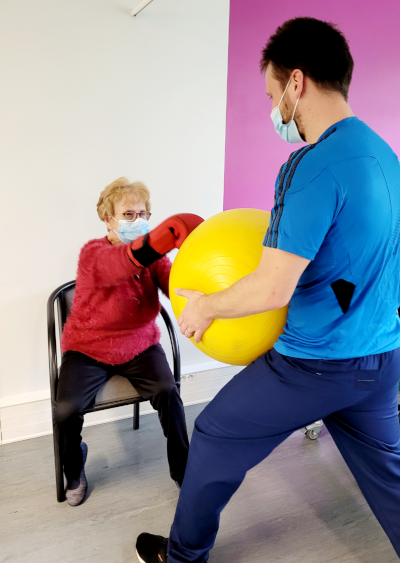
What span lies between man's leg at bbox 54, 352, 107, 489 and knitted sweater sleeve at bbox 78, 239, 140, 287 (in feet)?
1.09

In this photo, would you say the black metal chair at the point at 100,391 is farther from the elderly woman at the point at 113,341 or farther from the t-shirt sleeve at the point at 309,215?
the t-shirt sleeve at the point at 309,215

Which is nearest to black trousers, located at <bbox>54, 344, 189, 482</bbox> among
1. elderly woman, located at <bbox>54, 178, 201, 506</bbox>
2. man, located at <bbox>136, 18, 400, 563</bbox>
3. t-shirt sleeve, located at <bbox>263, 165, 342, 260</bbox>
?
elderly woman, located at <bbox>54, 178, 201, 506</bbox>

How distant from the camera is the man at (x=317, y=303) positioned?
0.92 m

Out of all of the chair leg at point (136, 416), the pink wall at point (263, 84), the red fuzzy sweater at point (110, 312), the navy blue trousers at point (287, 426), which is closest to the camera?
the navy blue trousers at point (287, 426)

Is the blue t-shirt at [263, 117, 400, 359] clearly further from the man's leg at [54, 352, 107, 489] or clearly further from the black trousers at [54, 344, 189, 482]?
the man's leg at [54, 352, 107, 489]

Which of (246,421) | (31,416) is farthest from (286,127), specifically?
(31,416)

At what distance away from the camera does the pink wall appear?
234 centimetres

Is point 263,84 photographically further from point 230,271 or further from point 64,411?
point 64,411

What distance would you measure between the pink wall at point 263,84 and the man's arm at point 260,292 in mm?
1477

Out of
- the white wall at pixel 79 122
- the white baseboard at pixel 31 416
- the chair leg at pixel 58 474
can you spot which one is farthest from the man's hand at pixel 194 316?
the white baseboard at pixel 31 416

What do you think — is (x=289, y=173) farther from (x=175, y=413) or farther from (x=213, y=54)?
(x=213, y=54)

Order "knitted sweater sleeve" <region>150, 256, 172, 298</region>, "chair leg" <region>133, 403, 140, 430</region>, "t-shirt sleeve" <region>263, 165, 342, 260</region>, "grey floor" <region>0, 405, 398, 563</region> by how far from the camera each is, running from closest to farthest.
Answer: "t-shirt sleeve" <region>263, 165, 342, 260</region> < "grey floor" <region>0, 405, 398, 563</region> < "knitted sweater sleeve" <region>150, 256, 172, 298</region> < "chair leg" <region>133, 403, 140, 430</region>

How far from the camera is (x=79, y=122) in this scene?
199cm

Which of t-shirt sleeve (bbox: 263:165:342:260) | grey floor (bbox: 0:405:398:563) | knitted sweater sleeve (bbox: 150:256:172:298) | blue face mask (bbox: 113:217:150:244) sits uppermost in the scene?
t-shirt sleeve (bbox: 263:165:342:260)
